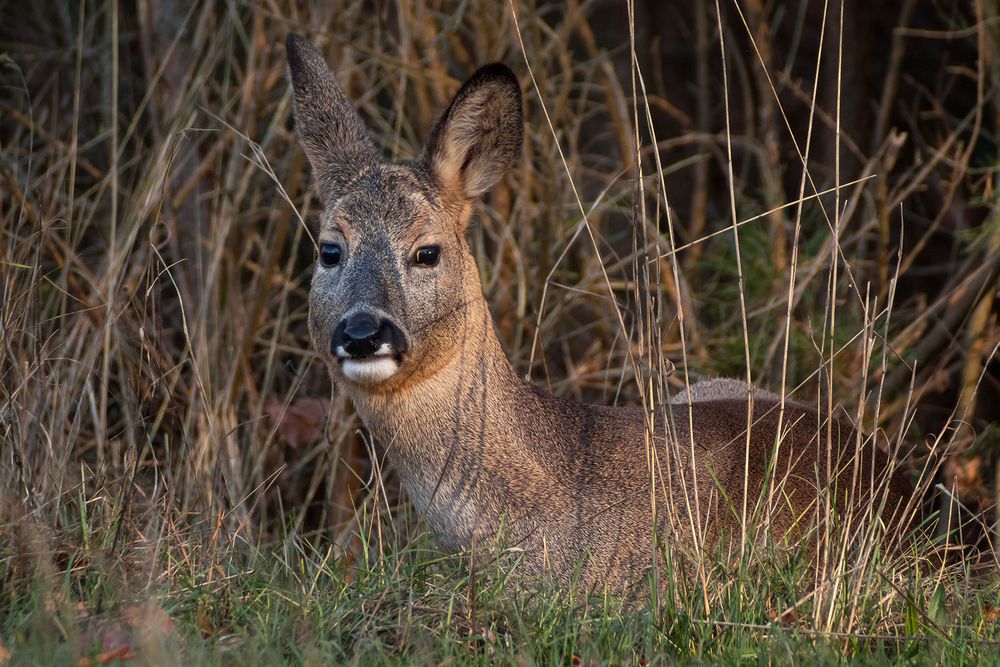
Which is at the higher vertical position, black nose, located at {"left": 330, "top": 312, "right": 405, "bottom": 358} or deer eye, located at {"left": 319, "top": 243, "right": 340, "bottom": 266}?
deer eye, located at {"left": 319, "top": 243, "right": 340, "bottom": 266}

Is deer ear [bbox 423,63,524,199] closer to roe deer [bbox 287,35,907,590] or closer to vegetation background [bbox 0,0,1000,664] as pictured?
roe deer [bbox 287,35,907,590]

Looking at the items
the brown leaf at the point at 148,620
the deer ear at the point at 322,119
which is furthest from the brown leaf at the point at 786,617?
the deer ear at the point at 322,119

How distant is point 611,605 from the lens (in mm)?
3416

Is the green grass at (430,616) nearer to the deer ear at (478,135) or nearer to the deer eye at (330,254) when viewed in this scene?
the deer eye at (330,254)

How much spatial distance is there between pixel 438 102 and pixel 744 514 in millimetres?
3645

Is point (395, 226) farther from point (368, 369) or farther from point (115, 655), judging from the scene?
point (115, 655)

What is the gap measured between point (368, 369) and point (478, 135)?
108cm

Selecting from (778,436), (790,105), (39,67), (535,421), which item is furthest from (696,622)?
(790,105)

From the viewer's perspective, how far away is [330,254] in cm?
421

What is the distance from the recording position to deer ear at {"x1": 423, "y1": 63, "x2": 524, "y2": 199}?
4316mm

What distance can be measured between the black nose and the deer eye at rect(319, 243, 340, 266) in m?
0.43

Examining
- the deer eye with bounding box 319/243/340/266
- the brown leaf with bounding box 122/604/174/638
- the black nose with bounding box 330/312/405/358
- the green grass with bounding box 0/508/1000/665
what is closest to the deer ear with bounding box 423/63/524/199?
the deer eye with bounding box 319/243/340/266

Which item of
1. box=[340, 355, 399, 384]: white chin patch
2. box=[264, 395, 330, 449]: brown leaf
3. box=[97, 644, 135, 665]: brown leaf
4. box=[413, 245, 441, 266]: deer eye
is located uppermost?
box=[413, 245, 441, 266]: deer eye

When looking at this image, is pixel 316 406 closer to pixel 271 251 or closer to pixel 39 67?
pixel 271 251
